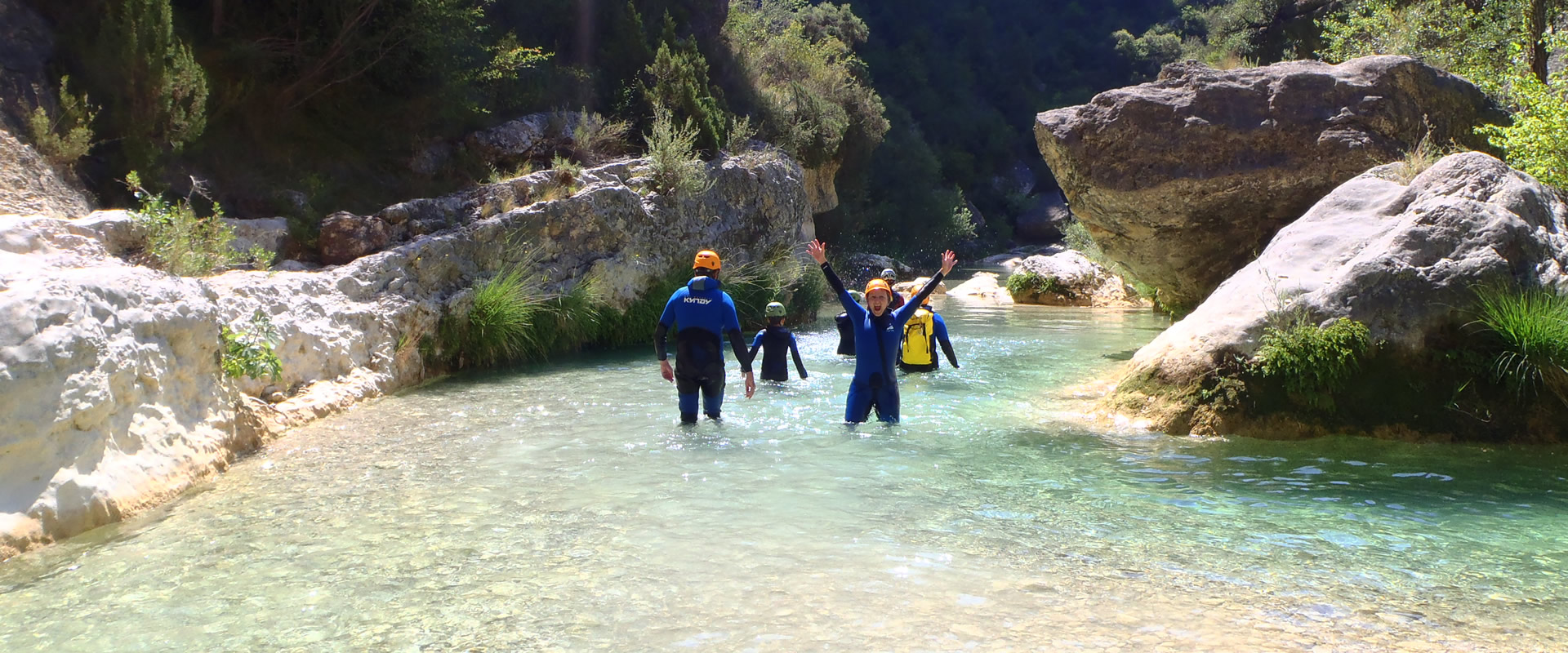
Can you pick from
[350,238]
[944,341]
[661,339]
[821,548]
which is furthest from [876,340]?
[350,238]

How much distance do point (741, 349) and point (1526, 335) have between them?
553 cm

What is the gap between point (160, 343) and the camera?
649 cm

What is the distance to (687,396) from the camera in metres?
8.07

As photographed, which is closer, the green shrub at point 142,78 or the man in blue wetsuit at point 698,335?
the man in blue wetsuit at point 698,335

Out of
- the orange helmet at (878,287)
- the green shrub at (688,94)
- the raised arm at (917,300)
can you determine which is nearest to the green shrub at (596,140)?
the green shrub at (688,94)

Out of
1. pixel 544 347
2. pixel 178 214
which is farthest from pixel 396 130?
pixel 178 214

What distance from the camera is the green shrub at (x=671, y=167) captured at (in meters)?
15.9

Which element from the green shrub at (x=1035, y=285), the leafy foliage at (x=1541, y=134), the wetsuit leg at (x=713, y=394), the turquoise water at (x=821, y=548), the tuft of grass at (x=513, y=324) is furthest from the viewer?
the green shrub at (x=1035, y=285)

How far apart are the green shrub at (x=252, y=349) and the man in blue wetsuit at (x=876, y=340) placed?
14.1ft

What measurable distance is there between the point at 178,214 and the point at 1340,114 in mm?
11360

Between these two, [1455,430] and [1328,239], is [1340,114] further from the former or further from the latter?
[1455,430]

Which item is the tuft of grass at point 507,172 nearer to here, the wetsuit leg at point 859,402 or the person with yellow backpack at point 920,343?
the person with yellow backpack at point 920,343

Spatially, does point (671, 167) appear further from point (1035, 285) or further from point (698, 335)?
point (1035, 285)

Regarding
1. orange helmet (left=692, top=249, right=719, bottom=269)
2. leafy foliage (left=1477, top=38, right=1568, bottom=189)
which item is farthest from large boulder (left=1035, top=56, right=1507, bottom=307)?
orange helmet (left=692, top=249, right=719, bottom=269)
